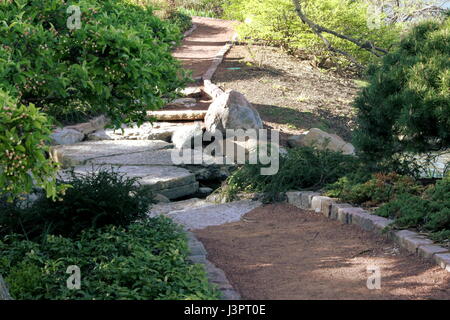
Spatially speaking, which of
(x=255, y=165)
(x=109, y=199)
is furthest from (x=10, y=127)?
(x=255, y=165)

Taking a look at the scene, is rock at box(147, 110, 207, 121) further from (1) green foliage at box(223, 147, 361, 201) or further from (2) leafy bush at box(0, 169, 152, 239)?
(2) leafy bush at box(0, 169, 152, 239)

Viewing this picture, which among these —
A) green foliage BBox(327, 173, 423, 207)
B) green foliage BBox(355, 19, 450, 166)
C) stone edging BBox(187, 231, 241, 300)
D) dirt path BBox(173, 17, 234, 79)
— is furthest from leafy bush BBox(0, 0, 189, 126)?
dirt path BBox(173, 17, 234, 79)

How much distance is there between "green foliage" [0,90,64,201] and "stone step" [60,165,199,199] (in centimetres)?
535

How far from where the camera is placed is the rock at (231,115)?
11305mm

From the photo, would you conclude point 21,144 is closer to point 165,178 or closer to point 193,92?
point 165,178

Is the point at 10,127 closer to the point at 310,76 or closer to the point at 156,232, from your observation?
the point at 156,232

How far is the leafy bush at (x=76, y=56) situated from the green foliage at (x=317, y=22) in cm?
1328

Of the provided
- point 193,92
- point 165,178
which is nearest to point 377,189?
point 165,178

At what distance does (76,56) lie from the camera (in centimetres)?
451

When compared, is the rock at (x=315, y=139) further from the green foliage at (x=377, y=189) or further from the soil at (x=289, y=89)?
the green foliage at (x=377, y=189)

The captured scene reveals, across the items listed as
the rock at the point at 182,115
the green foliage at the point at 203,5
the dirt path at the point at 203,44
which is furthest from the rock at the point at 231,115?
the green foliage at the point at 203,5

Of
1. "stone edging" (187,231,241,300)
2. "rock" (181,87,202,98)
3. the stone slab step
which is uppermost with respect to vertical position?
"rock" (181,87,202,98)

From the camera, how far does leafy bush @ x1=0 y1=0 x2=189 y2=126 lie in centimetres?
411

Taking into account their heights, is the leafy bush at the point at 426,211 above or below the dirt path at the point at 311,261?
above
